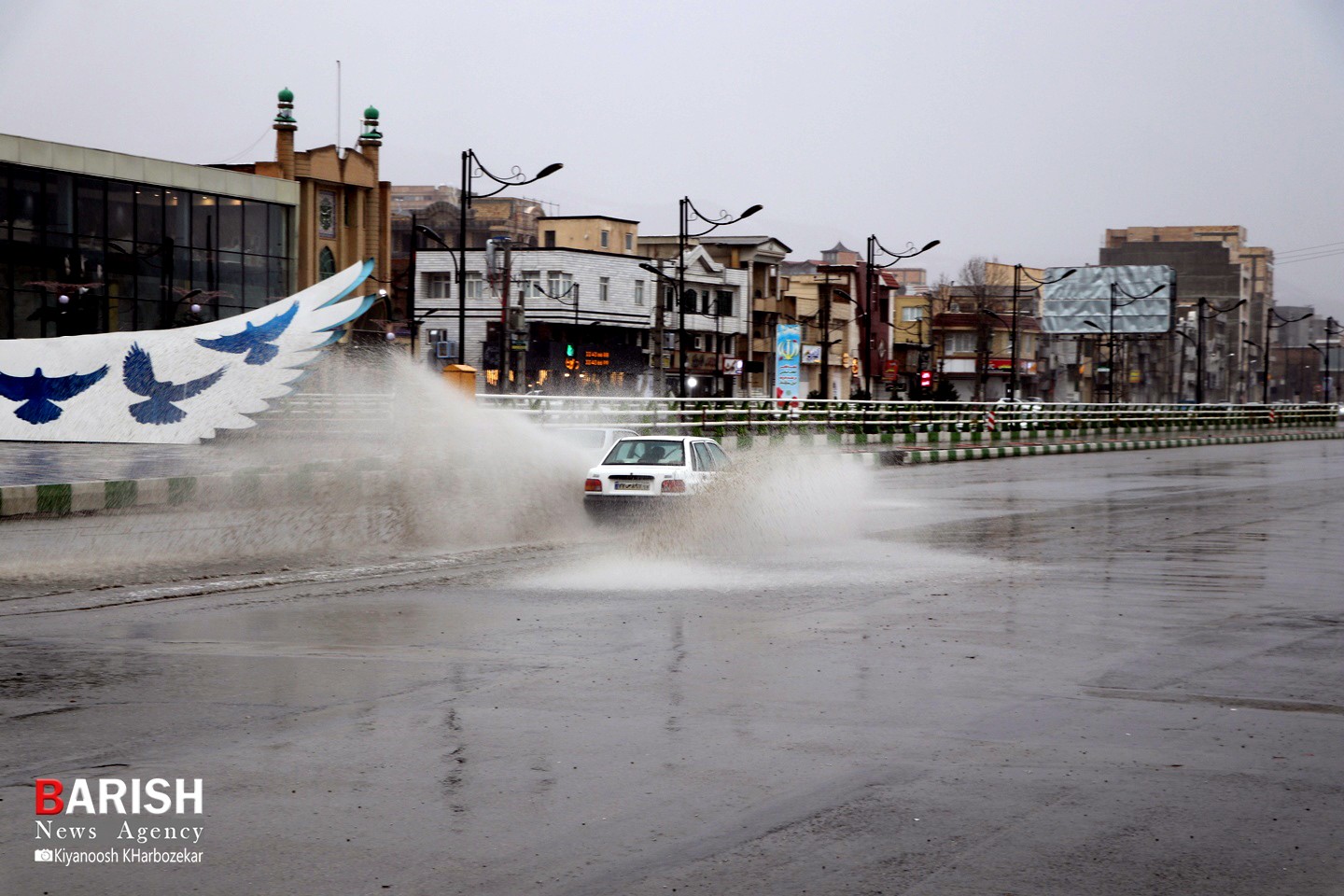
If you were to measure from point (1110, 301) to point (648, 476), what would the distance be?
285 feet

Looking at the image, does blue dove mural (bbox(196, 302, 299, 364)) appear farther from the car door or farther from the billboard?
the billboard

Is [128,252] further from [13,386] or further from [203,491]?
[203,491]

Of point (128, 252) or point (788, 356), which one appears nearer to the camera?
point (788, 356)

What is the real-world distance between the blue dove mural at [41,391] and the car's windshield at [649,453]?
19.4 metres

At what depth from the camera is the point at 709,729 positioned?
7.26 metres

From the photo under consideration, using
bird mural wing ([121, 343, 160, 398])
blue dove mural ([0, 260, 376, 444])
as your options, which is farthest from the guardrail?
bird mural wing ([121, 343, 160, 398])

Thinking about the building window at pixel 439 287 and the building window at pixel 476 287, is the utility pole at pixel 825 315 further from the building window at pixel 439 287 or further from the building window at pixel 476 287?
the building window at pixel 439 287

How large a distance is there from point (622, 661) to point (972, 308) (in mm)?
124165

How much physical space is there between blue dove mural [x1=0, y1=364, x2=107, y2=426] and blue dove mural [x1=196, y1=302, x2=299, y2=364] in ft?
8.87

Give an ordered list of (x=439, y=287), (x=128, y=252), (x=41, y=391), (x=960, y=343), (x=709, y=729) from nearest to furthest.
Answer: (x=709, y=729) < (x=41, y=391) < (x=128, y=252) < (x=439, y=287) < (x=960, y=343)

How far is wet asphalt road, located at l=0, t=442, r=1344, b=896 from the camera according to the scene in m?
5.17

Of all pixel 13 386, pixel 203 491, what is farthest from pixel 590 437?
pixel 13 386

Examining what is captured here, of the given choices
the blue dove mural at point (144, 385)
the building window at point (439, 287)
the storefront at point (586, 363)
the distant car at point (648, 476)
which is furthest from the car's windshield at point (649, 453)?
the building window at point (439, 287)

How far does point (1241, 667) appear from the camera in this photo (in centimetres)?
926
